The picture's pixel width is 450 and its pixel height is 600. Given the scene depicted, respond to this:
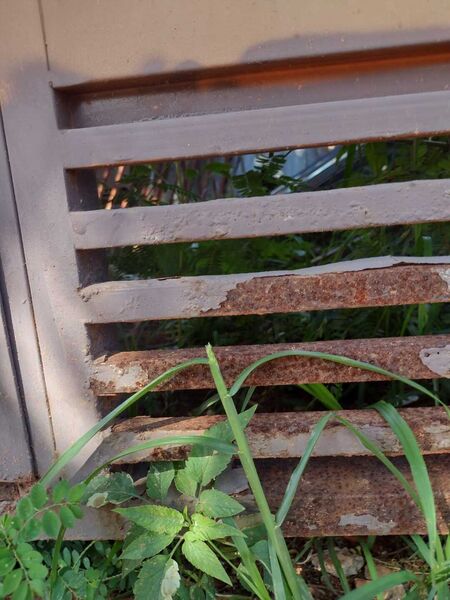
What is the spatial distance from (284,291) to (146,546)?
0.52 metres

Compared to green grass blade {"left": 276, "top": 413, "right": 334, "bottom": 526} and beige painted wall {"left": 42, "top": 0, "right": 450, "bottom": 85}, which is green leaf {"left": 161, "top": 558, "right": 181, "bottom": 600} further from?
beige painted wall {"left": 42, "top": 0, "right": 450, "bottom": 85}

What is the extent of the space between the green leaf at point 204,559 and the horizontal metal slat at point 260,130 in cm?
70

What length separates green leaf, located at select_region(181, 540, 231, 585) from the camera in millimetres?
857

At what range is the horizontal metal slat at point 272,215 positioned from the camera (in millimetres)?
1001

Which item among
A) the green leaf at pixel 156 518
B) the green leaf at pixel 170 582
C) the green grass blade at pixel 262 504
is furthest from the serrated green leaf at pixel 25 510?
the green grass blade at pixel 262 504

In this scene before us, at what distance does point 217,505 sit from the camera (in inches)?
36.4

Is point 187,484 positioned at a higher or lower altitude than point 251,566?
higher

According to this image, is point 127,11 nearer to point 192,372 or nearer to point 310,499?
point 192,372

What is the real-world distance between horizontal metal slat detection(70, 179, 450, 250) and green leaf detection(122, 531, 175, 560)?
0.55 metres

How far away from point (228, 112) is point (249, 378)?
53 cm

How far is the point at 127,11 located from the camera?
984 millimetres

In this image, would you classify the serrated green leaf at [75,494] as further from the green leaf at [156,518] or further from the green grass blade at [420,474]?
the green grass blade at [420,474]

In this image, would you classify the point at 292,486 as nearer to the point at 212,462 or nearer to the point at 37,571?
the point at 212,462

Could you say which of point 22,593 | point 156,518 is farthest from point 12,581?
point 156,518
